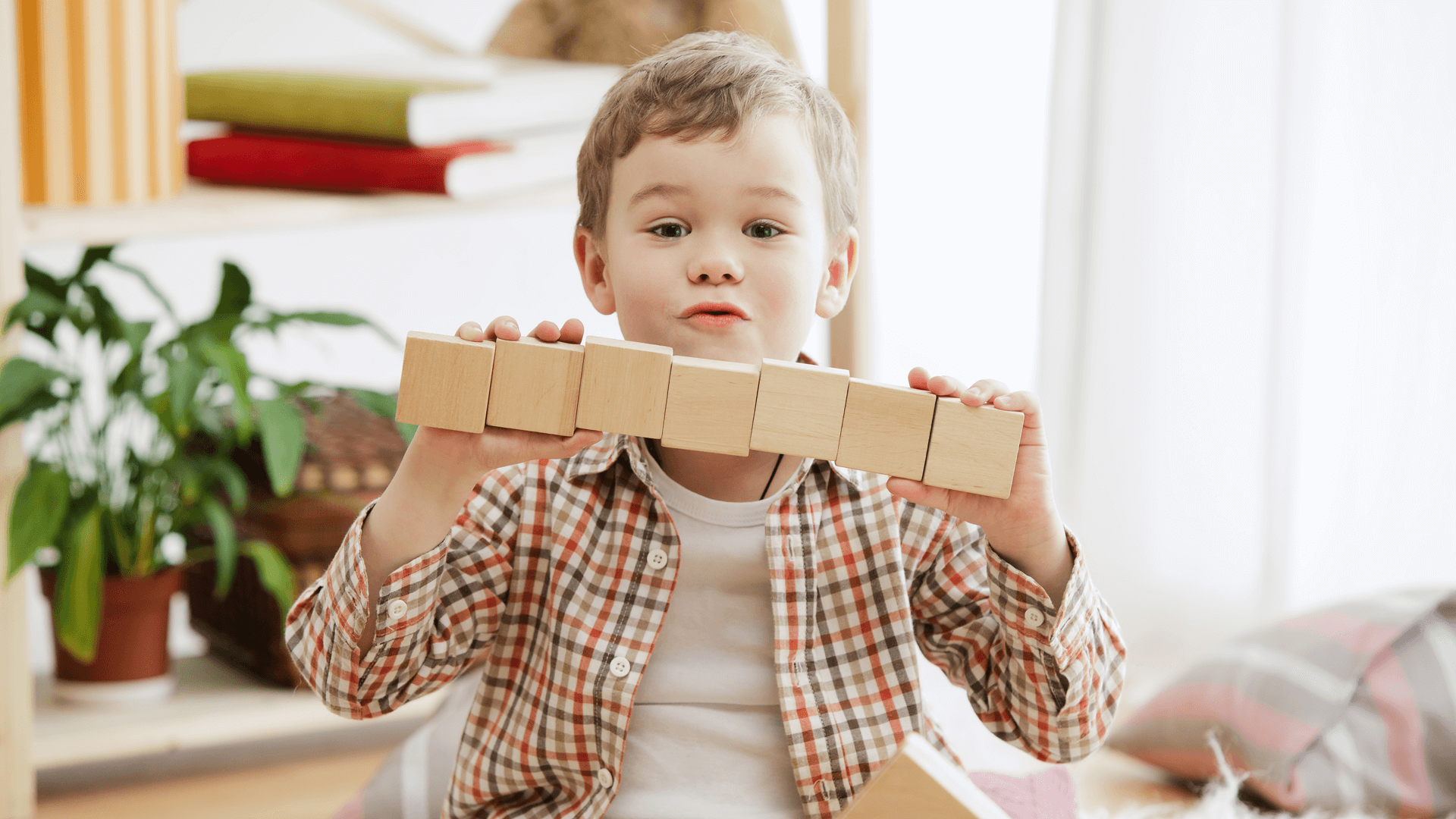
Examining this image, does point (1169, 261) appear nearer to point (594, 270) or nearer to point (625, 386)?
point (594, 270)

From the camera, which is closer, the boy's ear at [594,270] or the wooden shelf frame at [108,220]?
the boy's ear at [594,270]

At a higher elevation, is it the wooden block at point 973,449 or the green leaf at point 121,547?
the wooden block at point 973,449

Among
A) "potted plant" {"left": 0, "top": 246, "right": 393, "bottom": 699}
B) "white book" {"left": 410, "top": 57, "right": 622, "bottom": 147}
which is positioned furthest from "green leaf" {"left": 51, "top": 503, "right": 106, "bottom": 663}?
"white book" {"left": 410, "top": 57, "right": 622, "bottom": 147}

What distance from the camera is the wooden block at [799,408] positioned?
720 millimetres

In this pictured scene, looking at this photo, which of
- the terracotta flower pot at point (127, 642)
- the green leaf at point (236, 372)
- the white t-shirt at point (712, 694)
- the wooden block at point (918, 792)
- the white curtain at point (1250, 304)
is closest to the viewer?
the wooden block at point (918, 792)

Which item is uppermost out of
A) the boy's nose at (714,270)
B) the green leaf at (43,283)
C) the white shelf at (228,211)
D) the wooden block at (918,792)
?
the white shelf at (228,211)

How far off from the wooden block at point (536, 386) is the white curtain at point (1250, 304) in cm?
117

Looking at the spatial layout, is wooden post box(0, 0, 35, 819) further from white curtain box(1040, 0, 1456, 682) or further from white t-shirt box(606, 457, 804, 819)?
white curtain box(1040, 0, 1456, 682)

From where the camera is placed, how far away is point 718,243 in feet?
2.72

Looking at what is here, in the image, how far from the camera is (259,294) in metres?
2.17

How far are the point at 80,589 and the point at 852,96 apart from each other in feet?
3.03

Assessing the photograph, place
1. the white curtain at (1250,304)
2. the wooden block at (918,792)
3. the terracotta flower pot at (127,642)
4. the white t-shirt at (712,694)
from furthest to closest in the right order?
1. the white curtain at (1250,304)
2. the terracotta flower pot at (127,642)
3. the white t-shirt at (712,694)
4. the wooden block at (918,792)

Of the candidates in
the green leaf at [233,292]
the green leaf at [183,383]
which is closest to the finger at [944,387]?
the green leaf at [183,383]

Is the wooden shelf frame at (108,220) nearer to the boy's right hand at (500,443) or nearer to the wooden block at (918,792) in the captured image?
the boy's right hand at (500,443)
